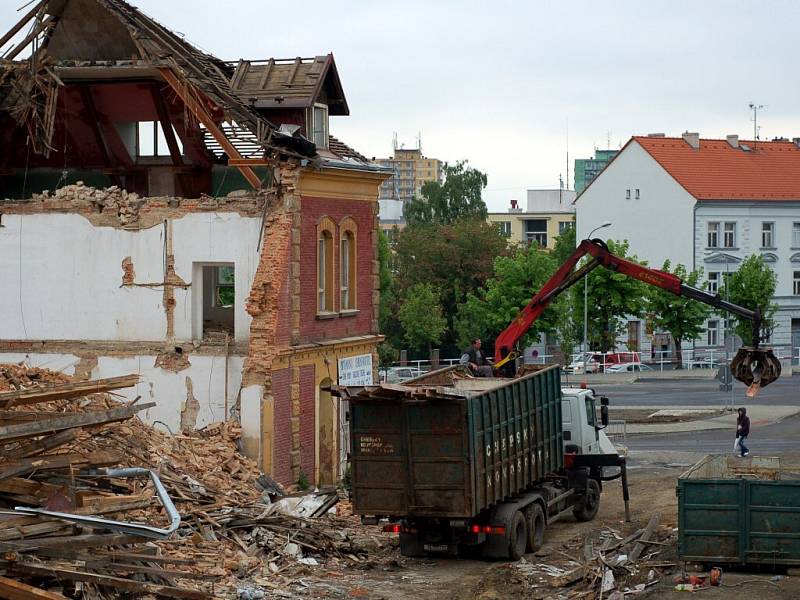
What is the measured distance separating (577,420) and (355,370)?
6.95m

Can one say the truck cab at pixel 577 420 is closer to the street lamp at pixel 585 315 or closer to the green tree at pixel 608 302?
the street lamp at pixel 585 315

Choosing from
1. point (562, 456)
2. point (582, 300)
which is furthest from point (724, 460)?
point (582, 300)

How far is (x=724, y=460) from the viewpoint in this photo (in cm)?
2334

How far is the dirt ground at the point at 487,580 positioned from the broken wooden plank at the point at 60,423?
3376 millimetres

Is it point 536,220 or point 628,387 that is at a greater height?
point 536,220

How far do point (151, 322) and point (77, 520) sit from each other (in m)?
12.4

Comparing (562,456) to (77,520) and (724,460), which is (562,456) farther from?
(77,520)

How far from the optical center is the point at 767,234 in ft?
244

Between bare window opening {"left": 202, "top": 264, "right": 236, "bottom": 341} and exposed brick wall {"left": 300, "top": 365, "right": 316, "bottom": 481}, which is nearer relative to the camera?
bare window opening {"left": 202, "top": 264, "right": 236, "bottom": 341}

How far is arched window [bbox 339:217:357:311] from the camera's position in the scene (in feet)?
104

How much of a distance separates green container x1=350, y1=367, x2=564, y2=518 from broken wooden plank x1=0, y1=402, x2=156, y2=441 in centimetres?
408

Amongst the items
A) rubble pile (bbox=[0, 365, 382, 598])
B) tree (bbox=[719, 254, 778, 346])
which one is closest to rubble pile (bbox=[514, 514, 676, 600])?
rubble pile (bbox=[0, 365, 382, 598])

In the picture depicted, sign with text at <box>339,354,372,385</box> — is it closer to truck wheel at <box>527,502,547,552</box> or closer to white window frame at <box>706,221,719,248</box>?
truck wheel at <box>527,502,547,552</box>

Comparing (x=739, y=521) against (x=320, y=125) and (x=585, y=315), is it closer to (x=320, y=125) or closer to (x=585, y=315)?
(x=320, y=125)
